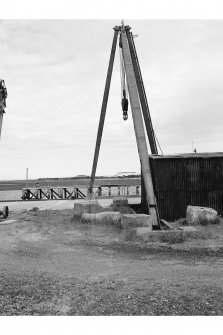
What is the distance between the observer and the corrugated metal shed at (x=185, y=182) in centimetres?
1578

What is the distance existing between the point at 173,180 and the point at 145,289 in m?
10.3

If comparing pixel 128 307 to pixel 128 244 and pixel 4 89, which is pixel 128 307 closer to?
pixel 128 244

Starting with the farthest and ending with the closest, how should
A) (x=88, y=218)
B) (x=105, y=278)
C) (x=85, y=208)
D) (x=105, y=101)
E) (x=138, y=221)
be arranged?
(x=105, y=101) < (x=85, y=208) < (x=88, y=218) < (x=138, y=221) < (x=105, y=278)

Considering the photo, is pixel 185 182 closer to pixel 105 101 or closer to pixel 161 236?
pixel 161 236

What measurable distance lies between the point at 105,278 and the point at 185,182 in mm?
10165

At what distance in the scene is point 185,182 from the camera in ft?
52.4

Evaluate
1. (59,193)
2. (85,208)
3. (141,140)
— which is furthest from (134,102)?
(59,193)

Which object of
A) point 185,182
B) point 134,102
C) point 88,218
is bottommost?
point 88,218

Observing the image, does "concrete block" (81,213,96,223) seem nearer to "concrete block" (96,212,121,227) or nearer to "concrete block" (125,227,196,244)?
"concrete block" (96,212,121,227)

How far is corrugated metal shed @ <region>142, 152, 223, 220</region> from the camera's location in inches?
621

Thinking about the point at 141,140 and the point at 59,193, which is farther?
the point at 59,193

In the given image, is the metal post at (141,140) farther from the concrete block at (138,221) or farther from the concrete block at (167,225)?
the concrete block at (138,221)

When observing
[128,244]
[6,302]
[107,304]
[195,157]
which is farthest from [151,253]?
[195,157]

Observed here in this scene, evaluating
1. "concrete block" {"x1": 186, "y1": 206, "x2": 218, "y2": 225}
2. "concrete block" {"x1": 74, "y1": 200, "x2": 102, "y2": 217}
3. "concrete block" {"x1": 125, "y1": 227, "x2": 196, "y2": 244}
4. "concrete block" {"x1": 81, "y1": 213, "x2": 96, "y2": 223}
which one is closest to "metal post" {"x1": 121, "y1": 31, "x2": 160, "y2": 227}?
"concrete block" {"x1": 186, "y1": 206, "x2": 218, "y2": 225}
